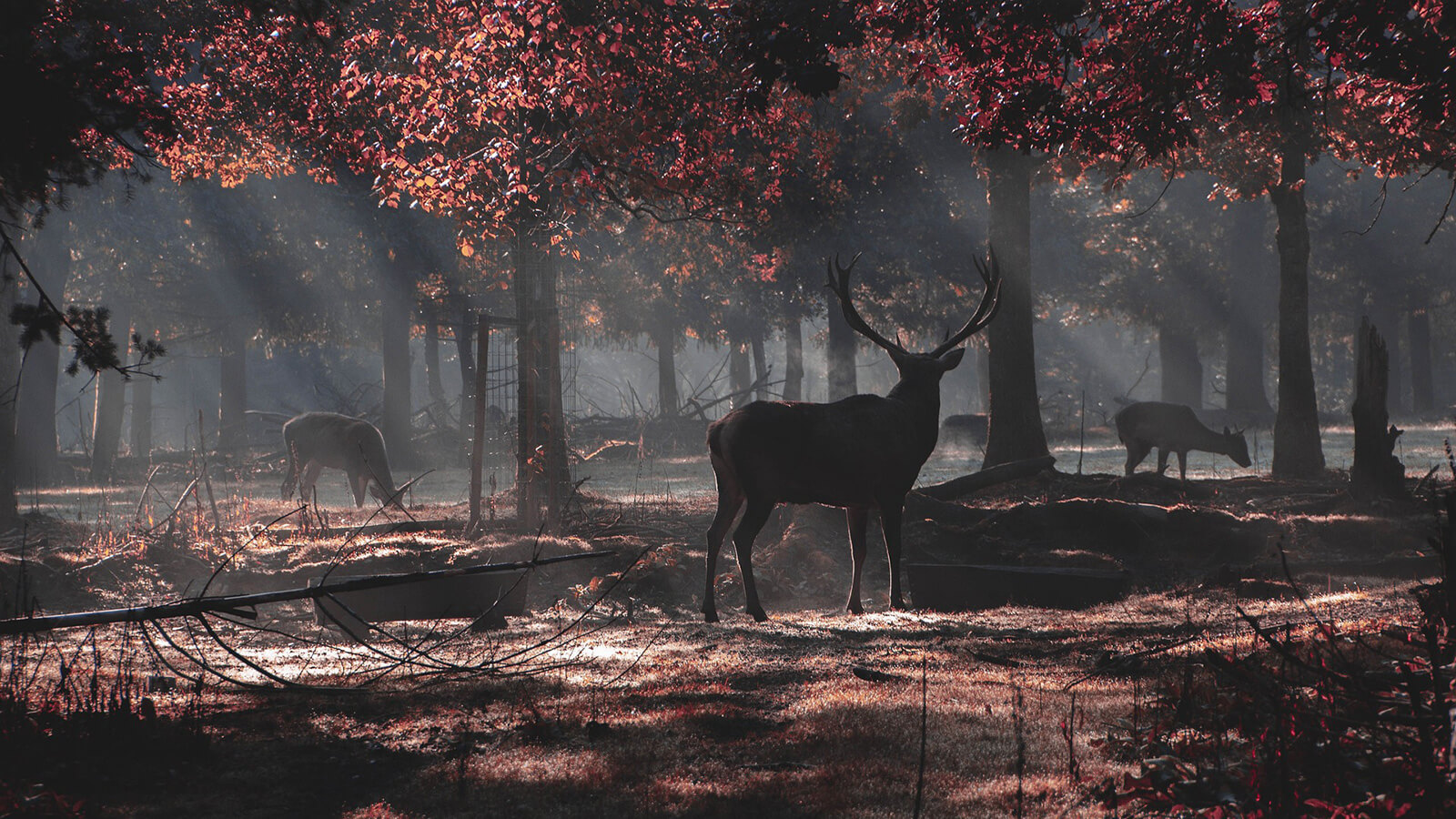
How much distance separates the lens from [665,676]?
6035 mm

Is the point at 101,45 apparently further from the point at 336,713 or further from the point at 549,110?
the point at 549,110

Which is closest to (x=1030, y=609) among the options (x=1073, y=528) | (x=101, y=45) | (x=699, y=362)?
(x=1073, y=528)

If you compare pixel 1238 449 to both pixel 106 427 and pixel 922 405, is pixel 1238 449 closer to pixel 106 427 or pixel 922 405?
pixel 922 405

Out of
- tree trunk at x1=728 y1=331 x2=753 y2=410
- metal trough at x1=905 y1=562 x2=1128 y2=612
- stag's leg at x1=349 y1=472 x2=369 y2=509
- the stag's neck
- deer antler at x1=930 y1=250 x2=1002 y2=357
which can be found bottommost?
metal trough at x1=905 y1=562 x2=1128 y2=612

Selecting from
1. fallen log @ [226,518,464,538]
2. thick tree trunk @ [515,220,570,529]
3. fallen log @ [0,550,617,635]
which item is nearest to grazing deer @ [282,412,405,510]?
fallen log @ [226,518,464,538]

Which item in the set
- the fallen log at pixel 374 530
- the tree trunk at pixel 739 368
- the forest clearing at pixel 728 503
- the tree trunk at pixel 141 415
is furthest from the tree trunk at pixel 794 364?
the fallen log at pixel 374 530

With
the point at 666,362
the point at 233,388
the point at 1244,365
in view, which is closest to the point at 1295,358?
the point at 1244,365

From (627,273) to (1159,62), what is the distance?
27984 millimetres

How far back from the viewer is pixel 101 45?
21.6ft

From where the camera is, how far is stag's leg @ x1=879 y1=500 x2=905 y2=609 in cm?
945

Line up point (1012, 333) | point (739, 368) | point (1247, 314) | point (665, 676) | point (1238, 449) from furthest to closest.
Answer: point (739, 368) → point (1247, 314) → point (1238, 449) → point (1012, 333) → point (665, 676)

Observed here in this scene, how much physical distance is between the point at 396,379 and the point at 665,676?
2636 centimetres

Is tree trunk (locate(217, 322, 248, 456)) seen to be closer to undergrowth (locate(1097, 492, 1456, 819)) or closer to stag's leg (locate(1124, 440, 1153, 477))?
stag's leg (locate(1124, 440, 1153, 477))

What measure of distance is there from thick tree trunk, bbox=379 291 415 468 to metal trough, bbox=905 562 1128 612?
23.1 m
